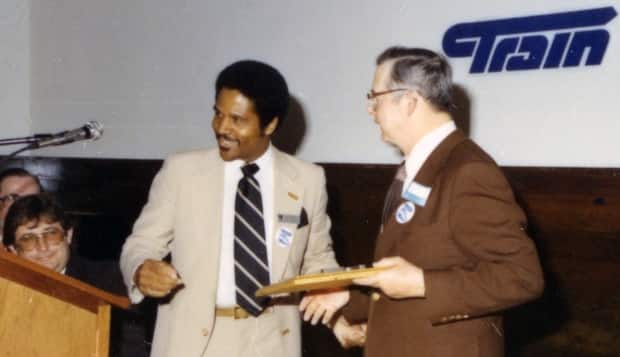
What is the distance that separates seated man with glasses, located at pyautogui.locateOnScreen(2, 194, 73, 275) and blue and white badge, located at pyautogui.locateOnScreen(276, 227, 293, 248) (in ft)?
3.38

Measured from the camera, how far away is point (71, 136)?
9.53ft

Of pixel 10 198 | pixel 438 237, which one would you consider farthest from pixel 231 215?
pixel 10 198

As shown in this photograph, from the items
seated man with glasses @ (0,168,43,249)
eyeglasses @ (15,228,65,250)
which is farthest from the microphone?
seated man with glasses @ (0,168,43,249)

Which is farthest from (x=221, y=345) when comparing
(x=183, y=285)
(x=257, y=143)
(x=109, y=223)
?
(x=109, y=223)

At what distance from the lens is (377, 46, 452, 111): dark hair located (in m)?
1.80

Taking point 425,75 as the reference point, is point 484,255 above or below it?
below

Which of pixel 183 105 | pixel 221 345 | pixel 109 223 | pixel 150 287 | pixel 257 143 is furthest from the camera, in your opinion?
pixel 109 223

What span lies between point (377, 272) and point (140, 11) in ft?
12.0

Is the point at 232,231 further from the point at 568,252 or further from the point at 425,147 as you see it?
the point at 568,252

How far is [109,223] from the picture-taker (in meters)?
4.86

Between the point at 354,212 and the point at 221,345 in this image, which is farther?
the point at 354,212

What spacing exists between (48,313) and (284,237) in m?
0.98

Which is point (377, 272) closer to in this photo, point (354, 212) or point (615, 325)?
point (615, 325)

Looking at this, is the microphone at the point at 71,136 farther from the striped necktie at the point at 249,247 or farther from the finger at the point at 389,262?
the finger at the point at 389,262
